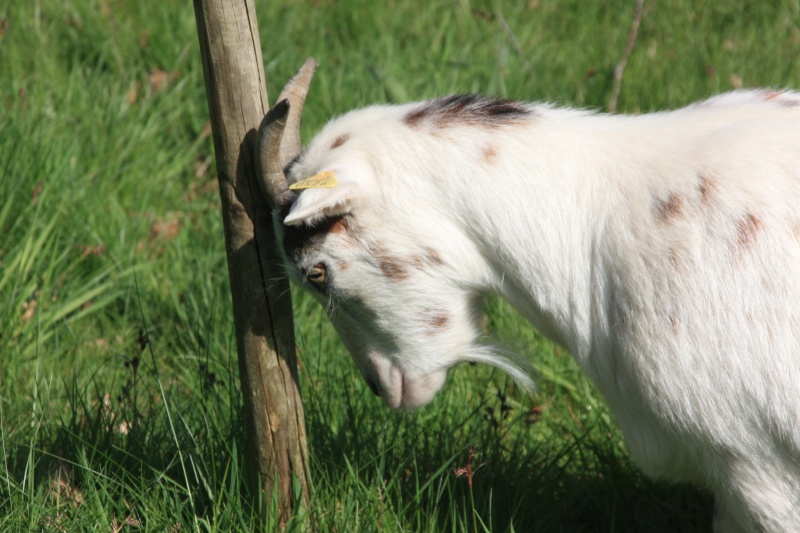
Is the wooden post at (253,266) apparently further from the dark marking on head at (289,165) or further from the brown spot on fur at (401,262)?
the brown spot on fur at (401,262)

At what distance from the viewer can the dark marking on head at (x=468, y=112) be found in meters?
2.63

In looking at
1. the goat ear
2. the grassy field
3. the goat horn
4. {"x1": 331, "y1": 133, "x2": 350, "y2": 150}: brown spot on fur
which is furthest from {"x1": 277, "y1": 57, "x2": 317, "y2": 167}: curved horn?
the grassy field

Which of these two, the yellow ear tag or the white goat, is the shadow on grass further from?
the yellow ear tag

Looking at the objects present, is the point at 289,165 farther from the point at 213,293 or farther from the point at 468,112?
the point at 213,293

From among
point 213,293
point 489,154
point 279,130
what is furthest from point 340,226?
point 213,293

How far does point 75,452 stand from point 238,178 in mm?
1207

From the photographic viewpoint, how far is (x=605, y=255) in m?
2.51

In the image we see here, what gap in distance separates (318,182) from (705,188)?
3.18ft

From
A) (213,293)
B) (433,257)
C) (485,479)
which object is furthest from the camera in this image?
(213,293)

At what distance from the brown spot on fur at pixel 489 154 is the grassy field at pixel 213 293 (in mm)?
735

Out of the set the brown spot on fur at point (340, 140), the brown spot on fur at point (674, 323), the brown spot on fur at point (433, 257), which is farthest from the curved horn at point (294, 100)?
the brown spot on fur at point (674, 323)

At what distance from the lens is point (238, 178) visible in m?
2.58

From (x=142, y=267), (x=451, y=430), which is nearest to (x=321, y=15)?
(x=142, y=267)

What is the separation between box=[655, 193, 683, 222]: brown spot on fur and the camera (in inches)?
95.7
